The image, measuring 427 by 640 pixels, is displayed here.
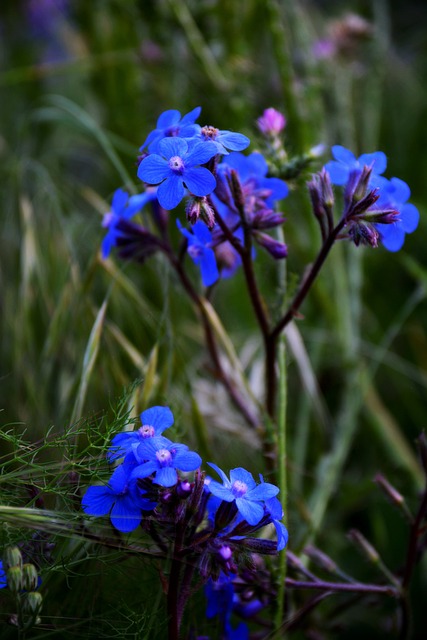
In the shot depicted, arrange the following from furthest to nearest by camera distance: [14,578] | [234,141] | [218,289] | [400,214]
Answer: [218,289] → [400,214] → [234,141] → [14,578]

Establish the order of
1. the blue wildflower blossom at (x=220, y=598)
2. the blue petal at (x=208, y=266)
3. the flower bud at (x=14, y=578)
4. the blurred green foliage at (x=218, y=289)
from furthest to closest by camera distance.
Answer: the blurred green foliage at (x=218, y=289) < the blue petal at (x=208, y=266) < the blue wildflower blossom at (x=220, y=598) < the flower bud at (x=14, y=578)

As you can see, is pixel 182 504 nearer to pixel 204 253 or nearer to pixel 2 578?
pixel 2 578

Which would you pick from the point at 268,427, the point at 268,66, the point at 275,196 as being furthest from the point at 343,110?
the point at 268,427

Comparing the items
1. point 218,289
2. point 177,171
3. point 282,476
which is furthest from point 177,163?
point 218,289

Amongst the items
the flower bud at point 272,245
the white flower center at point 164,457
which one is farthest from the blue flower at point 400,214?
the white flower center at point 164,457

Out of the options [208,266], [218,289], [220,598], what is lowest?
[220,598]

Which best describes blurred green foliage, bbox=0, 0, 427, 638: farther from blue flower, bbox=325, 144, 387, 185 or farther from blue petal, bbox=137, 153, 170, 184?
blue petal, bbox=137, 153, 170, 184

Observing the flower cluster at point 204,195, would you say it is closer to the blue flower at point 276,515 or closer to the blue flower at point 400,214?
the blue flower at point 400,214
